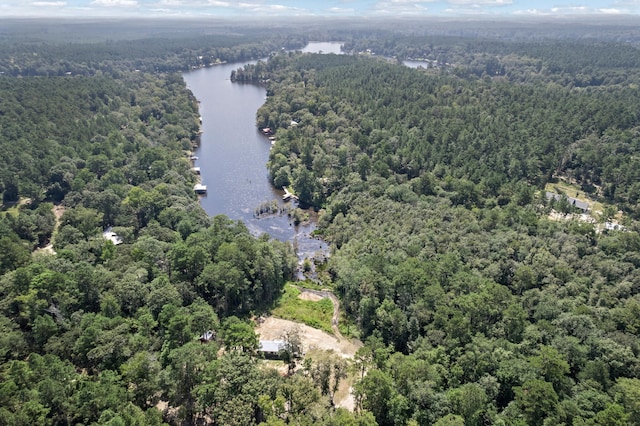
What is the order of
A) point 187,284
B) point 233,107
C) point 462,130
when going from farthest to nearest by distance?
point 233,107, point 462,130, point 187,284

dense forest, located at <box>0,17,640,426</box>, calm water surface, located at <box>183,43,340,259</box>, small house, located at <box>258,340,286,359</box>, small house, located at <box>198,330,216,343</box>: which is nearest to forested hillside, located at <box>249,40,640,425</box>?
dense forest, located at <box>0,17,640,426</box>

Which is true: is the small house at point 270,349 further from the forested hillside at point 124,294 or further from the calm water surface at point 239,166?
the calm water surface at point 239,166

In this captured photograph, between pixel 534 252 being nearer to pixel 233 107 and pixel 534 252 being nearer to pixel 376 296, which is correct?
pixel 376 296

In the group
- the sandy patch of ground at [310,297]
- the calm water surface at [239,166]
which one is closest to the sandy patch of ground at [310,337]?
the sandy patch of ground at [310,297]

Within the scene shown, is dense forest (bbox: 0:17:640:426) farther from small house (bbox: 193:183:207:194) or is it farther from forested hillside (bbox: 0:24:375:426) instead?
small house (bbox: 193:183:207:194)

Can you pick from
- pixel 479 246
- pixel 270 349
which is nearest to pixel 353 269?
pixel 270 349

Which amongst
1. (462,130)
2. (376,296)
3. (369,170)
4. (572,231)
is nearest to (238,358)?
(376,296)
